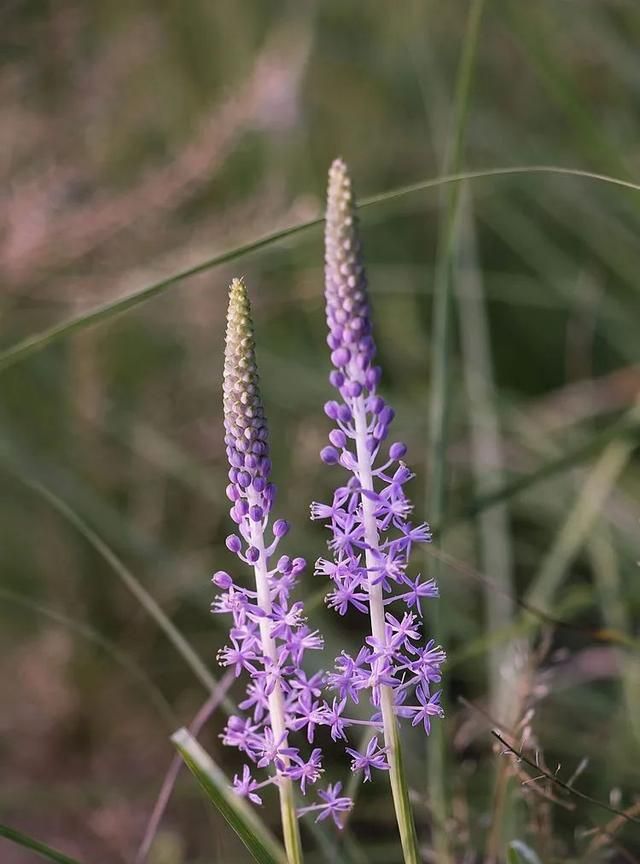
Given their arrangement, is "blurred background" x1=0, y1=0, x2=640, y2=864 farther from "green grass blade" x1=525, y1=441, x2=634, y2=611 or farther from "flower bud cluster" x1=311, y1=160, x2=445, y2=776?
"flower bud cluster" x1=311, y1=160, x2=445, y2=776

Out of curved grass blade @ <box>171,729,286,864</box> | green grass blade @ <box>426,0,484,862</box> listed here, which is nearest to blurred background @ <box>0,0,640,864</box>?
green grass blade @ <box>426,0,484,862</box>

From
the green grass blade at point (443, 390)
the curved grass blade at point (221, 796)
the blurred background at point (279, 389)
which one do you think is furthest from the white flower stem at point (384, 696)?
the blurred background at point (279, 389)

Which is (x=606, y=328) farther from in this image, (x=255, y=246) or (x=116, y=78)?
(x=255, y=246)

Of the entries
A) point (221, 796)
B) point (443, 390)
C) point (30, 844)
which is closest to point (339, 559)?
point (221, 796)

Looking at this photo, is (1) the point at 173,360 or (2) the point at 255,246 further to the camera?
(1) the point at 173,360

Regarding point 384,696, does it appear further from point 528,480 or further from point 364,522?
point 528,480

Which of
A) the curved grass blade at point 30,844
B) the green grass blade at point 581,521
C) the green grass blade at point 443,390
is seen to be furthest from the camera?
the green grass blade at point 581,521

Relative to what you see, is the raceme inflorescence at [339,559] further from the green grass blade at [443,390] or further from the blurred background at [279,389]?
the blurred background at [279,389]

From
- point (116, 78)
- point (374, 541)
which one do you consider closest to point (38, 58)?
point (116, 78)
